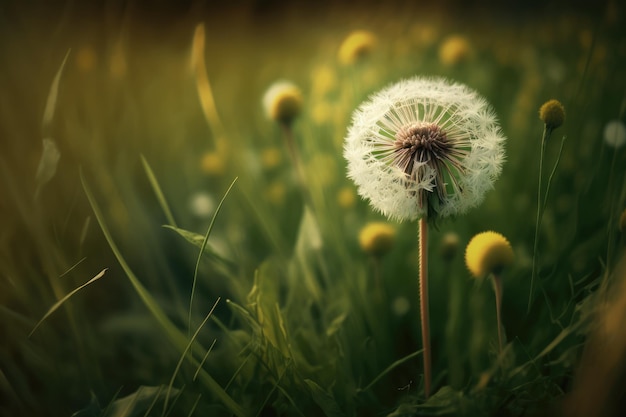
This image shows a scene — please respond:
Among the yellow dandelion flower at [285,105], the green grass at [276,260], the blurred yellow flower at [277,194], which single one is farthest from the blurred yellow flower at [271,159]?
the yellow dandelion flower at [285,105]

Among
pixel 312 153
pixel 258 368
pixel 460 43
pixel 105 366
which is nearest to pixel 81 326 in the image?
pixel 105 366

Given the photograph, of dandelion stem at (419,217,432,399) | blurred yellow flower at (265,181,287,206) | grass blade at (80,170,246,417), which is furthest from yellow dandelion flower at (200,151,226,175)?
dandelion stem at (419,217,432,399)

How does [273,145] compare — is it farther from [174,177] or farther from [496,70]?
[496,70]

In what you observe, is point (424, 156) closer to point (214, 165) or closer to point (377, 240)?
point (377, 240)

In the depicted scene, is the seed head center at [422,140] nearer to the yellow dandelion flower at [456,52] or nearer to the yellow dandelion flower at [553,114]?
the yellow dandelion flower at [553,114]

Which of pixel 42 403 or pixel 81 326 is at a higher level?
pixel 81 326

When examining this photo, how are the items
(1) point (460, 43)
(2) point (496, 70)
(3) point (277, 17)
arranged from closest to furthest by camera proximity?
(1) point (460, 43), (2) point (496, 70), (3) point (277, 17)
